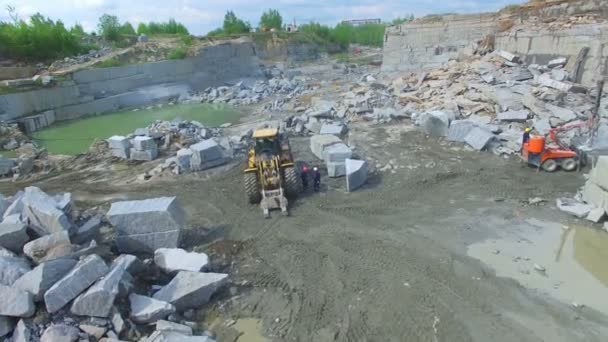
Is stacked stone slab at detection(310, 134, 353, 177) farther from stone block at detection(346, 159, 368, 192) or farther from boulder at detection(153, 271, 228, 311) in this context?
boulder at detection(153, 271, 228, 311)

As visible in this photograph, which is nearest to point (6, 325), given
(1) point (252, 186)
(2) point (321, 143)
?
(1) point (252, 186)

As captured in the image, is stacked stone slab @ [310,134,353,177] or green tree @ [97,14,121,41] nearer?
stacked stone slab @ [310,134,353,177]

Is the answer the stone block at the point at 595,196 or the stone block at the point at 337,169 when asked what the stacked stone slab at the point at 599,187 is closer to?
the stone block at the point at 595,196

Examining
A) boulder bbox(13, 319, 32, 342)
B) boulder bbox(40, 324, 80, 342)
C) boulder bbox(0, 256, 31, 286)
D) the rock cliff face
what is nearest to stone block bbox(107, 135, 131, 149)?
boulder bbox(0, 256, 31, 286)

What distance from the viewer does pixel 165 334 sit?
5.04 m

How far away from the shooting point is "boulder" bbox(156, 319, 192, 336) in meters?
5.27

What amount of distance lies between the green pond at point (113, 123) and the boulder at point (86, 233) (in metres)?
11.1

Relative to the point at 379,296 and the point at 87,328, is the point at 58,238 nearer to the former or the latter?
the point at 87,328

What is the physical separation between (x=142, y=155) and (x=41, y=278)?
8.87 m

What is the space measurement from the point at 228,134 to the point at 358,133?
5306 mm

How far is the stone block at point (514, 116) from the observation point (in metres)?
13.7

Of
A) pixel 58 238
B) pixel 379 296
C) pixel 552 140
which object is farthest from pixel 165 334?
pixel 552 140

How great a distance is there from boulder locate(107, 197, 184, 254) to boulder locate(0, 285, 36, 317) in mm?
2220

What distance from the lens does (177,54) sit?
32.9 metres
